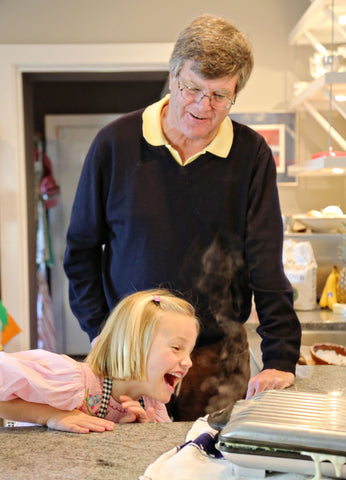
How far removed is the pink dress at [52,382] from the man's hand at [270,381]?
29 cm

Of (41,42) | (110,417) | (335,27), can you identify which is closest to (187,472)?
(110,417)

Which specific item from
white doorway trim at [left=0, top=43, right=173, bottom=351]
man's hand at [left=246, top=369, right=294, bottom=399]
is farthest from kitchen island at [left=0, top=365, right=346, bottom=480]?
white doorway trim at [left=0, top=43, right=173, bottom=351]

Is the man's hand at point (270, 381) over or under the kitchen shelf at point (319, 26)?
under

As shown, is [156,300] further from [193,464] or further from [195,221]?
[193,464]

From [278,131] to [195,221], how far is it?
1.40m

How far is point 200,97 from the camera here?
124 cm

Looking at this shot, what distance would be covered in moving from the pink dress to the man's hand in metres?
0.29

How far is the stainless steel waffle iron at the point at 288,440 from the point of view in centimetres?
69

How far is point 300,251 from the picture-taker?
2.21 meters

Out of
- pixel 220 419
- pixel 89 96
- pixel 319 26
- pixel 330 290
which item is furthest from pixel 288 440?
pixel 89 96

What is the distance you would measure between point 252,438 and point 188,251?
70cm

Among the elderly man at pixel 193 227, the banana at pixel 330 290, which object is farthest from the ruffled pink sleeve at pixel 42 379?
the banana at pixel 330 290

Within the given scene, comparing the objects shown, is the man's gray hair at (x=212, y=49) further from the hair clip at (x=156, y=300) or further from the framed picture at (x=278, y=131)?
the framed picture at (x=278, y=131)

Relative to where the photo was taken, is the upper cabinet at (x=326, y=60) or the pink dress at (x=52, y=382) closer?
the pink dress at (x=52, y=382)
